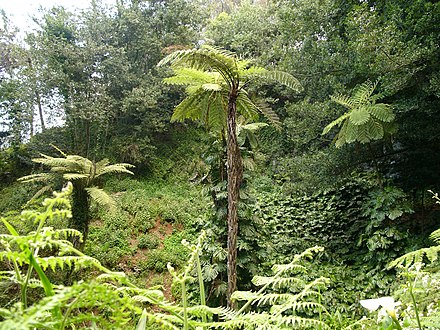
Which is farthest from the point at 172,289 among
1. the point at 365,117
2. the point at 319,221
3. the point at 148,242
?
the point at 148,242

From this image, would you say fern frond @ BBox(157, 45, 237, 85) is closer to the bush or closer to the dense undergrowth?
the dense undergrowth

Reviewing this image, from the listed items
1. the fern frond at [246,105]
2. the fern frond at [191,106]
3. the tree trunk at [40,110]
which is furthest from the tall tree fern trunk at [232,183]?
the tree trunk at [40,110]

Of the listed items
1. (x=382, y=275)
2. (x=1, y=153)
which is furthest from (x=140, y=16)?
(x=382, y=275)

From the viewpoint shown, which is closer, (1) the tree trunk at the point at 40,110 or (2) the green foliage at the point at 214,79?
(2) the green foliage at the point at 214,79

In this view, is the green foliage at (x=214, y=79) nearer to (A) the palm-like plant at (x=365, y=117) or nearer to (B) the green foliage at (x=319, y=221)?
(A) the palm-like plant at (x=365, y=117)

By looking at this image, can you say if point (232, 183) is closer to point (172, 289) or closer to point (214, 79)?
point (214, 79)

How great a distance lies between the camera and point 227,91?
2.84m

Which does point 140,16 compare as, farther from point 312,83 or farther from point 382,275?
point 382,275

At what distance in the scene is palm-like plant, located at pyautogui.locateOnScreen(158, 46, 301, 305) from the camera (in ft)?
8.38

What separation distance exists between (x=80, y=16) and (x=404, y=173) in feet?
28.7

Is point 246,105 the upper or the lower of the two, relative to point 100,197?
upper

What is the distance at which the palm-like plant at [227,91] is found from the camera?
8.38ft

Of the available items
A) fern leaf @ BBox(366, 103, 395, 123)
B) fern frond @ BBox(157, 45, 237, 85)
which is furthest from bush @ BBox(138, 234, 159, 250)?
fern leaf @ BBox(366, 103, 395, 123)

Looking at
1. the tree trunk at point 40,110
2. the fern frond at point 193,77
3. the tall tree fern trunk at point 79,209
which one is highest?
the tree trunk at point 40,110
